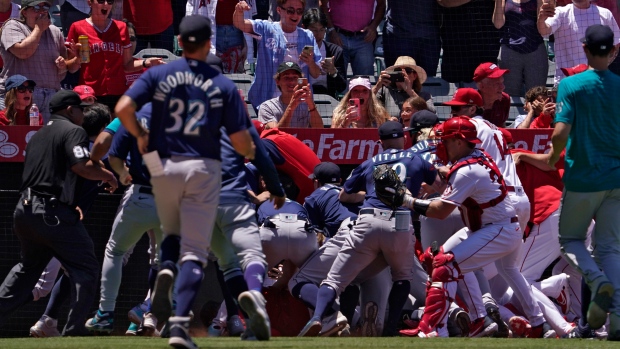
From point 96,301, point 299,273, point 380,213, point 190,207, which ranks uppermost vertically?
point 190,207

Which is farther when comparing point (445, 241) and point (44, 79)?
point (44, 79)

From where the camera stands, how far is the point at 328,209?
9.86 meters

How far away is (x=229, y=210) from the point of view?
7.17m

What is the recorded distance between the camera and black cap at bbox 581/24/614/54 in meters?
7.66

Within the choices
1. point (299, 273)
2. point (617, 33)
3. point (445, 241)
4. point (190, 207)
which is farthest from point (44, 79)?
point (617, 33)

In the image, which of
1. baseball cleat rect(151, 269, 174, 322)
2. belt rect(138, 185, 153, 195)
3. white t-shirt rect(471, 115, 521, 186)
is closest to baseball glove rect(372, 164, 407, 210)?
white t-shirt rect(471, 115, 521, 186)

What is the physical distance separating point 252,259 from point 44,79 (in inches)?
193

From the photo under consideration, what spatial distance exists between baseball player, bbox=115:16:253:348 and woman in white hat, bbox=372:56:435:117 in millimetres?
4858

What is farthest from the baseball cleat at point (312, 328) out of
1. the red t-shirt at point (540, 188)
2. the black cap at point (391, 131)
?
the red t-shirt at point (540, 188)

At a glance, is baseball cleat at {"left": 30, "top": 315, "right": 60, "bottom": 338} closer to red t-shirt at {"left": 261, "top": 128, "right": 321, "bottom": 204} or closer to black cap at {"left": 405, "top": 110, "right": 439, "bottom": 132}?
red t-shirt at {"left": 261, "top": 128, "right": 321, "bottom": 204}

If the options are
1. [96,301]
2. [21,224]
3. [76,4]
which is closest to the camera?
[21,224]

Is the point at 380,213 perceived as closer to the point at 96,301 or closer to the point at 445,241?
the point at 445,241

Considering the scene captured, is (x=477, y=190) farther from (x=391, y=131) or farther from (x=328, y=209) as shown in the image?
(x=328, y=209)

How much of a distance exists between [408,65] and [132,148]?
4019mm
